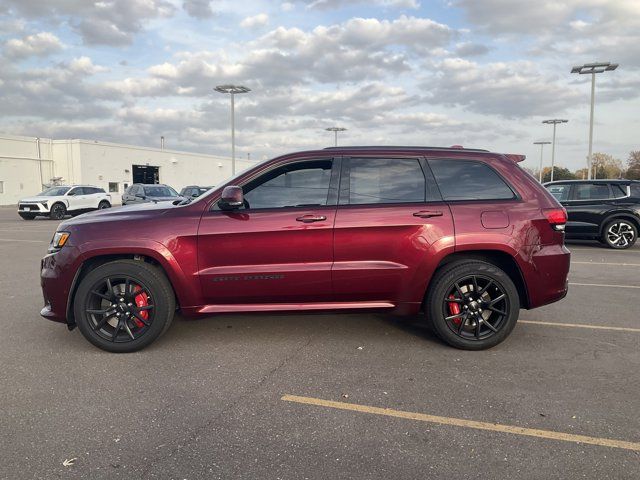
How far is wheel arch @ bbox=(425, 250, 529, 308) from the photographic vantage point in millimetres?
4422

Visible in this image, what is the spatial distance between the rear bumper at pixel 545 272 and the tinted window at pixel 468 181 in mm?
599

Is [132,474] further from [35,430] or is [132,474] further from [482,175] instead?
[482,175]

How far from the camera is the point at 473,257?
4.45m

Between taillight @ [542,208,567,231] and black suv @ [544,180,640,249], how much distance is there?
8144mm

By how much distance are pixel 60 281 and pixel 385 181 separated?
3.06m

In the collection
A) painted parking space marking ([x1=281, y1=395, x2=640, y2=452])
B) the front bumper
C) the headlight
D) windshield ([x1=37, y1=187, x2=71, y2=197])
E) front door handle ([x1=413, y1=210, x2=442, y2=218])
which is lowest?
painted parking space marking ([x1=281, y1=395, x2=640, y2=452])

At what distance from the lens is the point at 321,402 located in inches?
134

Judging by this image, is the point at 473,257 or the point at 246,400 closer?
the point at 246,400

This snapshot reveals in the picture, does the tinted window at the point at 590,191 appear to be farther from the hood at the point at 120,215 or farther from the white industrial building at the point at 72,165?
the white industrial building at the point at 72,165

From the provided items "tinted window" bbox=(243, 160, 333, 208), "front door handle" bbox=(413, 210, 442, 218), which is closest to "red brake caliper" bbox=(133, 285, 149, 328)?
"tinted window" bbox=(243, 160, 333, 208)

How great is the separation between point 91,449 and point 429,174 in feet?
11.3

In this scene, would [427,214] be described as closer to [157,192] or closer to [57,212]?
[157,192]

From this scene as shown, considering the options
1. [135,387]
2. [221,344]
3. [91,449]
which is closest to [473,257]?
[221,344]

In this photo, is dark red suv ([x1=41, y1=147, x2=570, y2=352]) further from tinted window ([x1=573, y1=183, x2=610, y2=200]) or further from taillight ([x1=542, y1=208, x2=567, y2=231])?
tinted window ([x1=573, y1=183, x2=610, y2=200])
